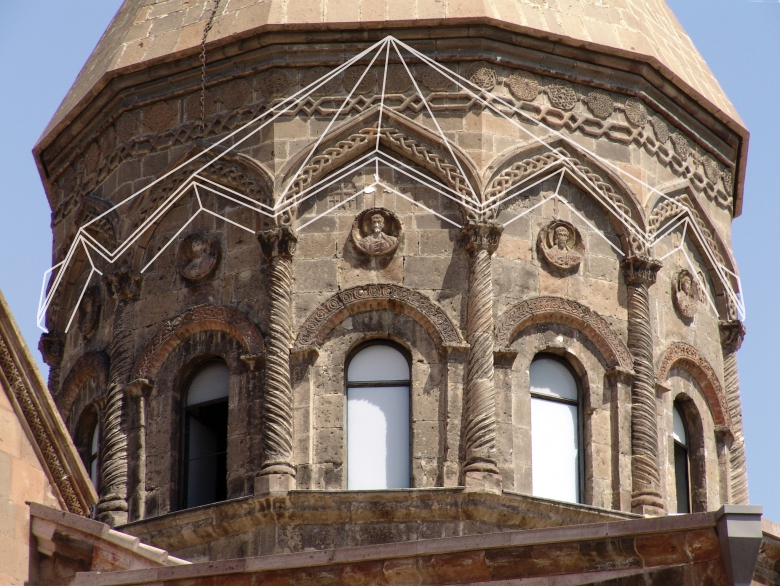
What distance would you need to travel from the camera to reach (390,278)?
1121 inches

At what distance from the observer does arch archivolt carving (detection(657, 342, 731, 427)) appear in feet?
96.9

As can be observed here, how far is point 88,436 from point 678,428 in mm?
8261

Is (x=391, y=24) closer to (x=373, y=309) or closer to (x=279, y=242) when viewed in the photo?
(x=279, y=242)

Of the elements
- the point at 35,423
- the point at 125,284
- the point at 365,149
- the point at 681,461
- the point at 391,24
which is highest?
the point at 391,24

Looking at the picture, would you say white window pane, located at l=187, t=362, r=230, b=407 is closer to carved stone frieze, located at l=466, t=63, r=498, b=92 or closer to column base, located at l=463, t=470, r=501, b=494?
column base, located at l=463, t=470, r=501, b=494

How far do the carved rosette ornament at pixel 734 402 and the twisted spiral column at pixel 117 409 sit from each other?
334 inches

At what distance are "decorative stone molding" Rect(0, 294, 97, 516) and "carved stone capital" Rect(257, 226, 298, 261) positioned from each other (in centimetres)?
645

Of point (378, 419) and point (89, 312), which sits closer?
point (378, 419)

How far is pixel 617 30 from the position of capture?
30406 millimetres

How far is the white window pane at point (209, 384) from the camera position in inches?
1129

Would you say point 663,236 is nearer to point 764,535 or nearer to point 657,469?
point 657,469

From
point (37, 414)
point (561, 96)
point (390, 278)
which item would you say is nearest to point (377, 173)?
point (390, 278)

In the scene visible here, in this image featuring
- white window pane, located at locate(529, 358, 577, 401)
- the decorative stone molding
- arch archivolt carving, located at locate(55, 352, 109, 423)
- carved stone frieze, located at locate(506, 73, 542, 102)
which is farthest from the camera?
arch archivolt carving, located at locate(55, 352, 109, 423)

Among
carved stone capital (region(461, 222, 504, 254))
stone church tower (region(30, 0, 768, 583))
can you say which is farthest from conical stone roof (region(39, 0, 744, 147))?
carved stone capital (region(461, 222, 504, 254))
